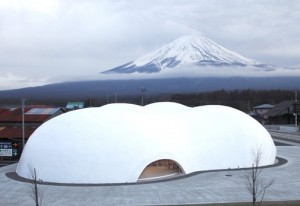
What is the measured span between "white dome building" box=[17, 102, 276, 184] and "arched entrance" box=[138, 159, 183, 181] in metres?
0.06

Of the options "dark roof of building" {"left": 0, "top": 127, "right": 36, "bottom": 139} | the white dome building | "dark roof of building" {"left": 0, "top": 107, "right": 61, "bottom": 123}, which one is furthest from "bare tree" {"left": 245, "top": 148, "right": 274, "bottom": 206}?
"dark roof of building" {"left": 0, "top": 107, "right": 61, "bottom": 123}

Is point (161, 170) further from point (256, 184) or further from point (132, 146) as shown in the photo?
point (256, 184)

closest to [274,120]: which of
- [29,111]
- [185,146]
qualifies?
[29,111]

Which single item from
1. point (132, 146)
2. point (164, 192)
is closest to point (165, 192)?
point (164, 192)

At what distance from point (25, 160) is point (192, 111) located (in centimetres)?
1274

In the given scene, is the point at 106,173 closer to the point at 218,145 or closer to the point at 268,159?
the point at 218,145

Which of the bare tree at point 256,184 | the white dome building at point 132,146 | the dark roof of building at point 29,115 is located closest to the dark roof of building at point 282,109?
the dark roof of building at point 29,115

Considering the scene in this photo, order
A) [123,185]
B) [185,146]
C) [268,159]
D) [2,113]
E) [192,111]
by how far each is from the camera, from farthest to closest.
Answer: [2,113]
[192,111]
[268,159]
[185,146]
[123,185]

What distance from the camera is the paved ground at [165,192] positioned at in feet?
70.0

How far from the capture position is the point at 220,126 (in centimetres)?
3216

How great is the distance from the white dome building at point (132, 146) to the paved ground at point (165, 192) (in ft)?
4.53

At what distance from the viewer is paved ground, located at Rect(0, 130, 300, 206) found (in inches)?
840

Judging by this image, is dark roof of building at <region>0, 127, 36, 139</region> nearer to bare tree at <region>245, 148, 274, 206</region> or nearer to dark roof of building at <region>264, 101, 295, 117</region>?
bare tree at <region>245, 148, 274, 206</region>

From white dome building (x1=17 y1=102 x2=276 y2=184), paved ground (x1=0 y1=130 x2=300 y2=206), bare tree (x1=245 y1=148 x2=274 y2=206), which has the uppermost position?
white dome building (x1=17 y1=102 x2=276 y2=184)
